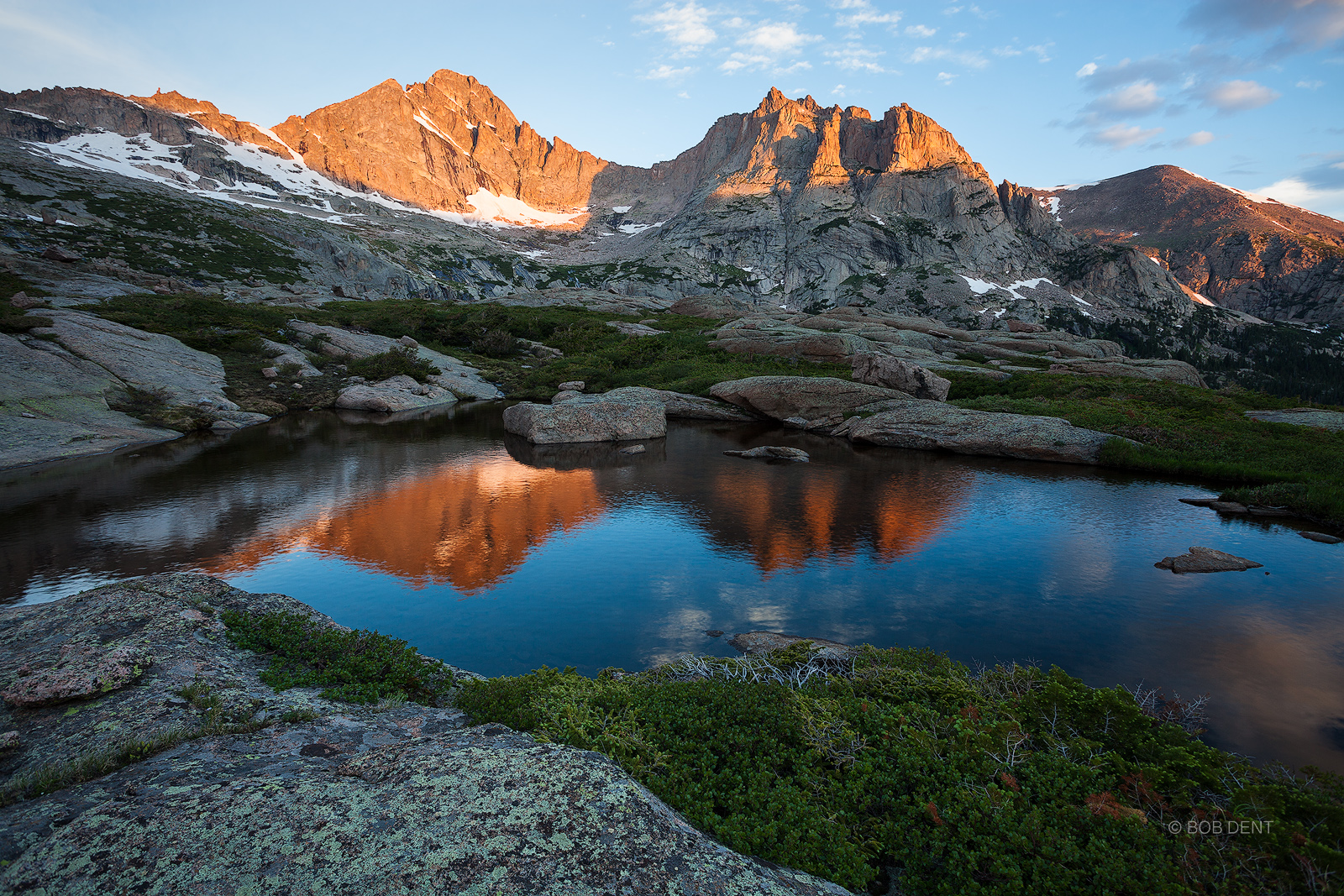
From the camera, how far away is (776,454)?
27391mm

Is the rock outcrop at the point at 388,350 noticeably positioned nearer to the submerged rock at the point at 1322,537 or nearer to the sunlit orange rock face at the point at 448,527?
the sunlit orange rock face at the point at 448,527

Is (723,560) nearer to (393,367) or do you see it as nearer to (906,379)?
(906,379)

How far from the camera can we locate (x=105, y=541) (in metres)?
15.5

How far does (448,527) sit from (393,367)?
3147 centimetres

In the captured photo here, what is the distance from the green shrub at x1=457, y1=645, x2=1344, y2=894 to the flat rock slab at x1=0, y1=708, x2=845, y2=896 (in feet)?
3.80

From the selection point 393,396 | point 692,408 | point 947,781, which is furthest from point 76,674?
point 393,396

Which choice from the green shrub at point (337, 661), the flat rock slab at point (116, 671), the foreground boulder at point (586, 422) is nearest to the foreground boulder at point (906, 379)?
the foreground boulder at point (586, 422)

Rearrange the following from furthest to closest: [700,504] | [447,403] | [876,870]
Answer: [447,403] < [700,504] < [876,870]

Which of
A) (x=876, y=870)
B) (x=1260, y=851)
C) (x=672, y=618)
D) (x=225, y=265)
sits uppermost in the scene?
(x=225, y=265)

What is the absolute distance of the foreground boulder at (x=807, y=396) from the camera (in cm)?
3409

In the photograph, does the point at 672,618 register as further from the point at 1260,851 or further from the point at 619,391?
the point at 619,391

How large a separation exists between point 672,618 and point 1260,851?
949cm

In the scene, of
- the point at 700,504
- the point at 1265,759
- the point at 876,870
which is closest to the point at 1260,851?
the point at 876,870

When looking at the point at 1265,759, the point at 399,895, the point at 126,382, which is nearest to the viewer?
the point at 399,895
